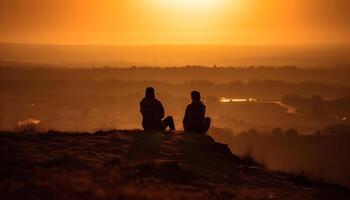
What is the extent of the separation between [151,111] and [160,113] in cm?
28

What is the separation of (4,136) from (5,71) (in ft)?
353

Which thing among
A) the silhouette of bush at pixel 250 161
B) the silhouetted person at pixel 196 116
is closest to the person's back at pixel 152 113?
the silhouetted person at pixel 196 116

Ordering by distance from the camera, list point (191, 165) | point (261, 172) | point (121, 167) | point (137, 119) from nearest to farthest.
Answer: point (121, 167) < point (191, 165) < point (261, 172) < point (137, 119)

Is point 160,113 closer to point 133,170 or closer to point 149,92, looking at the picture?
point 149,92

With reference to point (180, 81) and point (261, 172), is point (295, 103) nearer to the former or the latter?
point (180, 81)

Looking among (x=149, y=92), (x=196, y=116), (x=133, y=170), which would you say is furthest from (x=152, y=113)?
(x=133, y=170)

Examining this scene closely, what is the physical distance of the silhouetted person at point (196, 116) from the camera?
50.6ft

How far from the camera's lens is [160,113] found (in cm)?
1550

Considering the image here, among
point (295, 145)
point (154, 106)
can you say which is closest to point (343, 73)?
point (295, 145)

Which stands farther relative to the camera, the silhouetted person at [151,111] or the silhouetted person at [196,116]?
the silhouetted person at [196,116]

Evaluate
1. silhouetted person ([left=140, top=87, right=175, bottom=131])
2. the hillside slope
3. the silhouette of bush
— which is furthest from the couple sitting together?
the silhouette of bush

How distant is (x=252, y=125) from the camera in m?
84.9

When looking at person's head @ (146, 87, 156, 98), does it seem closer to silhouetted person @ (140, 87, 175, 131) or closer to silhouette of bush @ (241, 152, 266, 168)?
silhouetted person @ (140, 87, 175, 131)

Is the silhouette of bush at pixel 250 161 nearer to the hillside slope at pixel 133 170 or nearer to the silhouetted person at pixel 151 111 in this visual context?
the hillside slope at pixel 133 170
